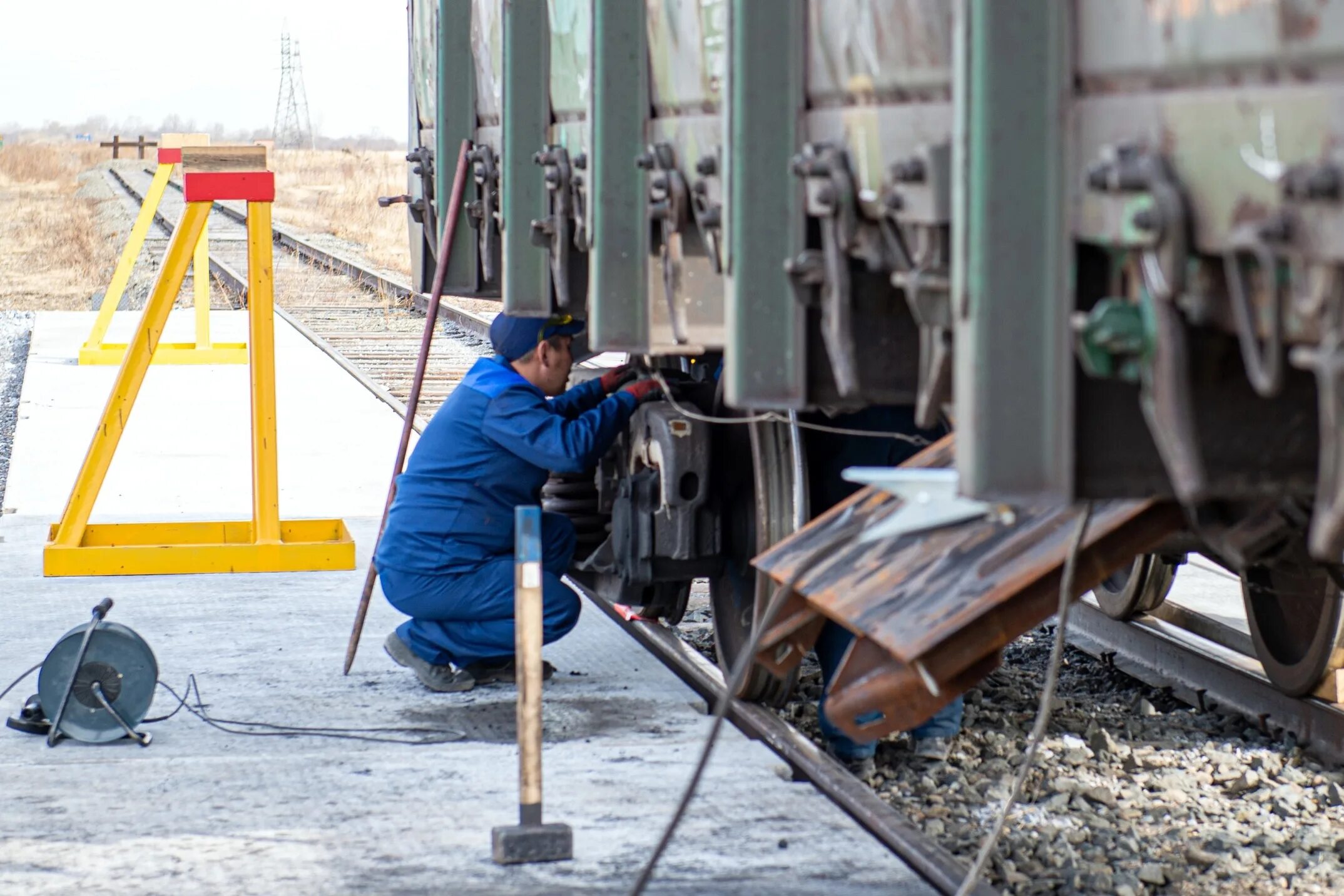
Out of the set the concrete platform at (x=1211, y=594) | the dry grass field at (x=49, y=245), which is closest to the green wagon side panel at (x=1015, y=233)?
the concrete platform at (x=1211, y=594)

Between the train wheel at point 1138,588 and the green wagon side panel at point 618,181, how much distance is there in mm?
3176

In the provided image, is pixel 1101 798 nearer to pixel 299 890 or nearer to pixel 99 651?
pixel 299 890

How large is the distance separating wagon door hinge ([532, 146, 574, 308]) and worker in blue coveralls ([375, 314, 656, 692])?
864 millimetres

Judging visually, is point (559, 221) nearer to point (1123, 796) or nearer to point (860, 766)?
point (860, 766)

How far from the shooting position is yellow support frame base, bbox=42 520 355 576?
787 centimetres

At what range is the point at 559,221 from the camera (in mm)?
4949

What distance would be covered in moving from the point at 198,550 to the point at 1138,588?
13.1ft

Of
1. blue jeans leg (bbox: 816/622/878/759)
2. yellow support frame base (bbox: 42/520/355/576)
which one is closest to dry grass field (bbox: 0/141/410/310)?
yellow support frame base (bbox: 42/520/355/576)

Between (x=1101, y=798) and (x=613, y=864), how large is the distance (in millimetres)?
1682

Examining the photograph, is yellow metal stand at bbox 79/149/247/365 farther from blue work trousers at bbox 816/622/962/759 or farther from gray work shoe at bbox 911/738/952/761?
gray work shoe at bbox 911/738/952/761

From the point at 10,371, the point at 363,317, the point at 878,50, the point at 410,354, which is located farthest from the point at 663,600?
the point at 363,317

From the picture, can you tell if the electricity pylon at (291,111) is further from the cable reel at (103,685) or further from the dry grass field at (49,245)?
the cable reel at (103,685)

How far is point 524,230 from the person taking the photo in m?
5.24

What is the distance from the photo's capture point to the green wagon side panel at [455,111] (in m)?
6.62
